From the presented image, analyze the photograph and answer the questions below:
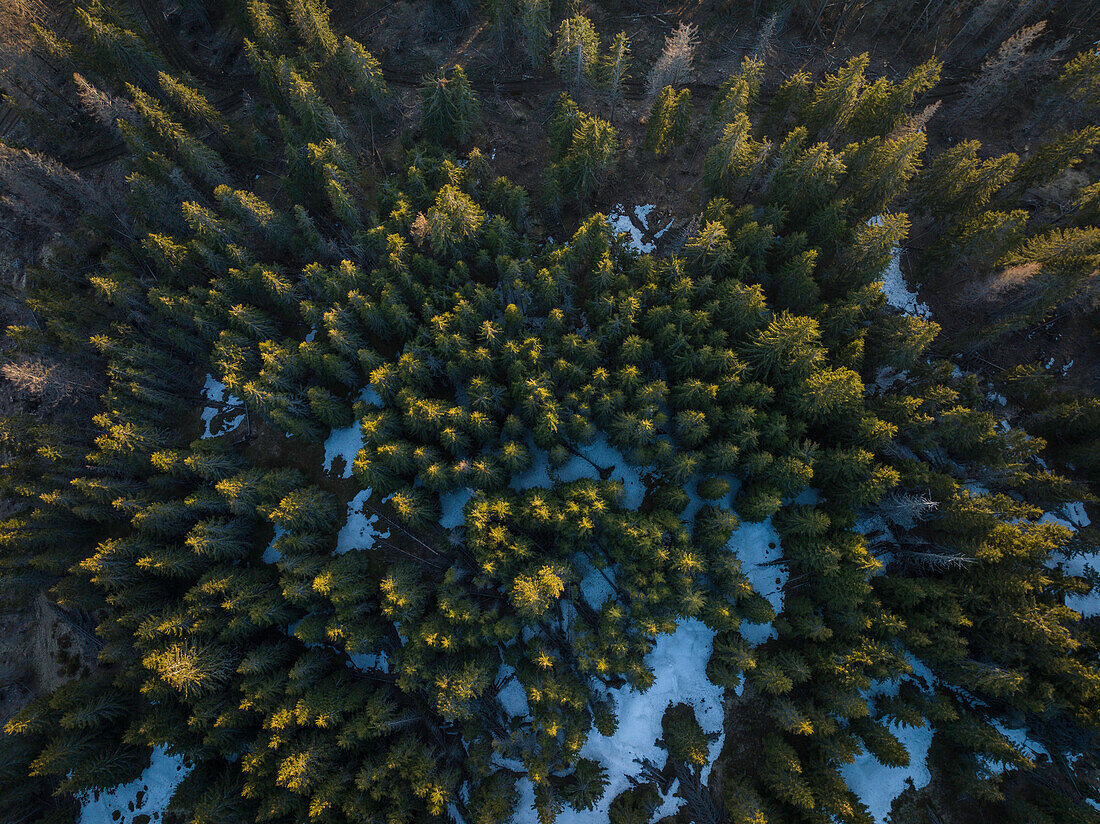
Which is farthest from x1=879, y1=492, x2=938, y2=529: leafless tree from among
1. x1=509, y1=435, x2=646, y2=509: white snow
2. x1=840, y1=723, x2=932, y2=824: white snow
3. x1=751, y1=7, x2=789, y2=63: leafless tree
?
x1=751, y1=7, x2=789, y2=63: leafless tree

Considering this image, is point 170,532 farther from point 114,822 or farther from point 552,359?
point 552,359

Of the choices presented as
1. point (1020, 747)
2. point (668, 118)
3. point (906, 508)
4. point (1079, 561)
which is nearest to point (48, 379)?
point (668, 118)

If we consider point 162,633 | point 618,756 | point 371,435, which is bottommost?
point 618,756

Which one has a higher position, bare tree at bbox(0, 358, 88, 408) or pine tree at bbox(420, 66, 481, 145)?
pine tree at bbox(420, 66, 481, 145)

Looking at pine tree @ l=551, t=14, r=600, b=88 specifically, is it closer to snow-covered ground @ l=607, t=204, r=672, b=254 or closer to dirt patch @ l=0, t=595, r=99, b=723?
snow-covered ground @ l=607, t=204, r=672, b=254

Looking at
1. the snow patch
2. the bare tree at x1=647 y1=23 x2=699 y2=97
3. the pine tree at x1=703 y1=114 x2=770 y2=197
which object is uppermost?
the bare tree at x1=647 y1=23 x2=699 y2=97

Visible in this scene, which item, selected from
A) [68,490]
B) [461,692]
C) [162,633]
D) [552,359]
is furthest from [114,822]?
[552,359]
